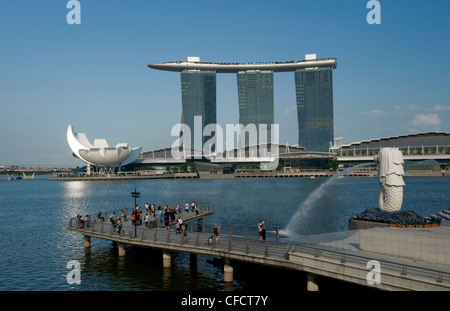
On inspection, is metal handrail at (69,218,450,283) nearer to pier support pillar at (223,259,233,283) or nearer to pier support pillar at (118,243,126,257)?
pier support pillar at (223,259,233,283)

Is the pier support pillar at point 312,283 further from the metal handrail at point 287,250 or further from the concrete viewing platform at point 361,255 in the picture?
the metal handrail at point 287,250

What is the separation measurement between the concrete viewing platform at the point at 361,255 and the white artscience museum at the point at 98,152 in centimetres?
12526

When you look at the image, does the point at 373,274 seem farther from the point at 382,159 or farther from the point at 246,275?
the point at 382,159

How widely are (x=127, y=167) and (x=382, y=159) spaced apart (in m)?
155

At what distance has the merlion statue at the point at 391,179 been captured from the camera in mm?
23016

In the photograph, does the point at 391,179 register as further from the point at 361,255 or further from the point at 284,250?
the point at 284,250

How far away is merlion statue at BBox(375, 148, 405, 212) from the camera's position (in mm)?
23016

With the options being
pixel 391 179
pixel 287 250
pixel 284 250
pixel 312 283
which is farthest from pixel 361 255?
pixel 391 179

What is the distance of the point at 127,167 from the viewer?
17200 centimetres

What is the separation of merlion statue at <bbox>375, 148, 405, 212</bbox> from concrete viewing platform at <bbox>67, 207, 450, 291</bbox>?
7.68 ft

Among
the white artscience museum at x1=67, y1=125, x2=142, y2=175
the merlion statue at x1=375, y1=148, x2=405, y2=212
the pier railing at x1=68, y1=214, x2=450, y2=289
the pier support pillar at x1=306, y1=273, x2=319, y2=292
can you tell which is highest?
the white artscience museum at x1=67, y1=125, x2=142, y2=175

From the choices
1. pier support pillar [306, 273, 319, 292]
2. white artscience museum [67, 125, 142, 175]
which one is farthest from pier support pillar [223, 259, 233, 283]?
white artscience museum [67, 125, 142, 175]

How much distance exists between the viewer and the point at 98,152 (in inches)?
5659
